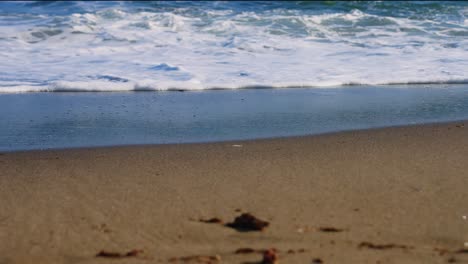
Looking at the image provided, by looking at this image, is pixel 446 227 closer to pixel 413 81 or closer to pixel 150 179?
pixel 150 179

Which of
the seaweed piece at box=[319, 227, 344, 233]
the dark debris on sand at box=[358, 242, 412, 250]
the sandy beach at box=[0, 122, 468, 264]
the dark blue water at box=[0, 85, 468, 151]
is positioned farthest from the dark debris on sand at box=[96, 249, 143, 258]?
the dark blue water at box=[0, 85, 468, 151]

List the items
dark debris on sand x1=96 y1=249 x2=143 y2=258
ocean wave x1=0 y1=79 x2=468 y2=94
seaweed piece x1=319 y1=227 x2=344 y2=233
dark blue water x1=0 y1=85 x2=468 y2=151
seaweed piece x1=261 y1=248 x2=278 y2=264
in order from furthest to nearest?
ocean wave x1=0 y1=79 x2=468 y2=94 < dark blue water x1=0 y1=85 x2=468 y2=151 < seaweed piece x1=319 y1=227 x2=344 y2=233 < dark debris on sand x1=96 y1=249 x2=143 y2=258 < seaweed piece x1=261 y1=248 x2=278 y2=264

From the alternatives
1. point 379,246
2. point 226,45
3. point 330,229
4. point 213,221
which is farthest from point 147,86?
point 379,246

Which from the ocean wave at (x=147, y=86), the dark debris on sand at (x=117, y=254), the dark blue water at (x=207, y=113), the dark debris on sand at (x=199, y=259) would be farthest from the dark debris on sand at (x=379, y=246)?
the ocean wave at (x=147, y=86)

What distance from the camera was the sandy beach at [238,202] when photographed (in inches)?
122

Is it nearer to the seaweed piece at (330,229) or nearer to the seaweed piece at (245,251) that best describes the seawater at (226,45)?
the seaweed piece at (330,229)

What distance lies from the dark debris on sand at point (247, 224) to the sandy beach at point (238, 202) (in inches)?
1.6

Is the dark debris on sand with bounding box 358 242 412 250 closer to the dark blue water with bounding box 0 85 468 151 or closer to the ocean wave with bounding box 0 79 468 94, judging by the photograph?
the dark blue water with bounding box 0 85 468 151

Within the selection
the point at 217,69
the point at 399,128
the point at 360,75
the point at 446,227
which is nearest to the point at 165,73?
the point at 217,69

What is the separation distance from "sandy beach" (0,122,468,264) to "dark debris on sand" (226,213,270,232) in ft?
0.13

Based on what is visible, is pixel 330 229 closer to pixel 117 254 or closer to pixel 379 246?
pixel 379 246

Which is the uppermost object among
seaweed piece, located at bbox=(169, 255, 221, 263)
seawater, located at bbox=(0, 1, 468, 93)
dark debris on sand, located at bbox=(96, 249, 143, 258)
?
seaweed piece, located at bbox=(169, 255, 221, 263)

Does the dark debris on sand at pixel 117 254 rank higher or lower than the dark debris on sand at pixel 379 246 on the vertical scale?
lower

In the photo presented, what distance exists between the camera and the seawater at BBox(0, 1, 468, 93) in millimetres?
7641
